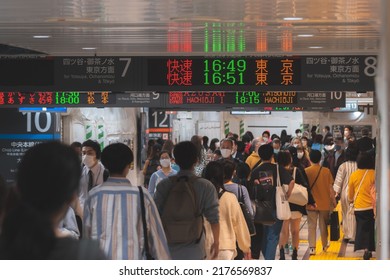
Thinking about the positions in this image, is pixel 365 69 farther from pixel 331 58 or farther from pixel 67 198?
pixel 67 198

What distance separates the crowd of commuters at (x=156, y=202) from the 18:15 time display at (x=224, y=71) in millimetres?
1011

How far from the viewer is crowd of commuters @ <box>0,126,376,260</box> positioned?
2982mm

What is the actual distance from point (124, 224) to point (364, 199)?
729 cm

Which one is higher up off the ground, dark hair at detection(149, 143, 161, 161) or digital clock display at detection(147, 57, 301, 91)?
digital clock display at detection(147, 57, 301, 91)

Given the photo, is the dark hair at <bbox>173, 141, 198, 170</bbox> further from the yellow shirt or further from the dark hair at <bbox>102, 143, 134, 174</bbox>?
the yellow shirt

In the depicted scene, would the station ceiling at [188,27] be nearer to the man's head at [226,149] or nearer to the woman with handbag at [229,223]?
the man's head at [226,149]

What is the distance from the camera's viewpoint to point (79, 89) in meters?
14.0

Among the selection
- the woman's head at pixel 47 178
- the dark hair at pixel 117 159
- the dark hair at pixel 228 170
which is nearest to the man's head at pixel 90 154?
the dark hair at pixel 228 170

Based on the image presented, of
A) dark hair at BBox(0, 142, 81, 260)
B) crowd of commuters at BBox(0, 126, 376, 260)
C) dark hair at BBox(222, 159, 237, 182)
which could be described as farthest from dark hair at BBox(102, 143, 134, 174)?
dark hair at BBox(0, 142, 81, 260)

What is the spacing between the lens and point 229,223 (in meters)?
9.12

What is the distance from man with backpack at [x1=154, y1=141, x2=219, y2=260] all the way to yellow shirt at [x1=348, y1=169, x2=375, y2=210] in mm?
5429

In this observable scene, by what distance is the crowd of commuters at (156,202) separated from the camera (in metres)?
2.98
